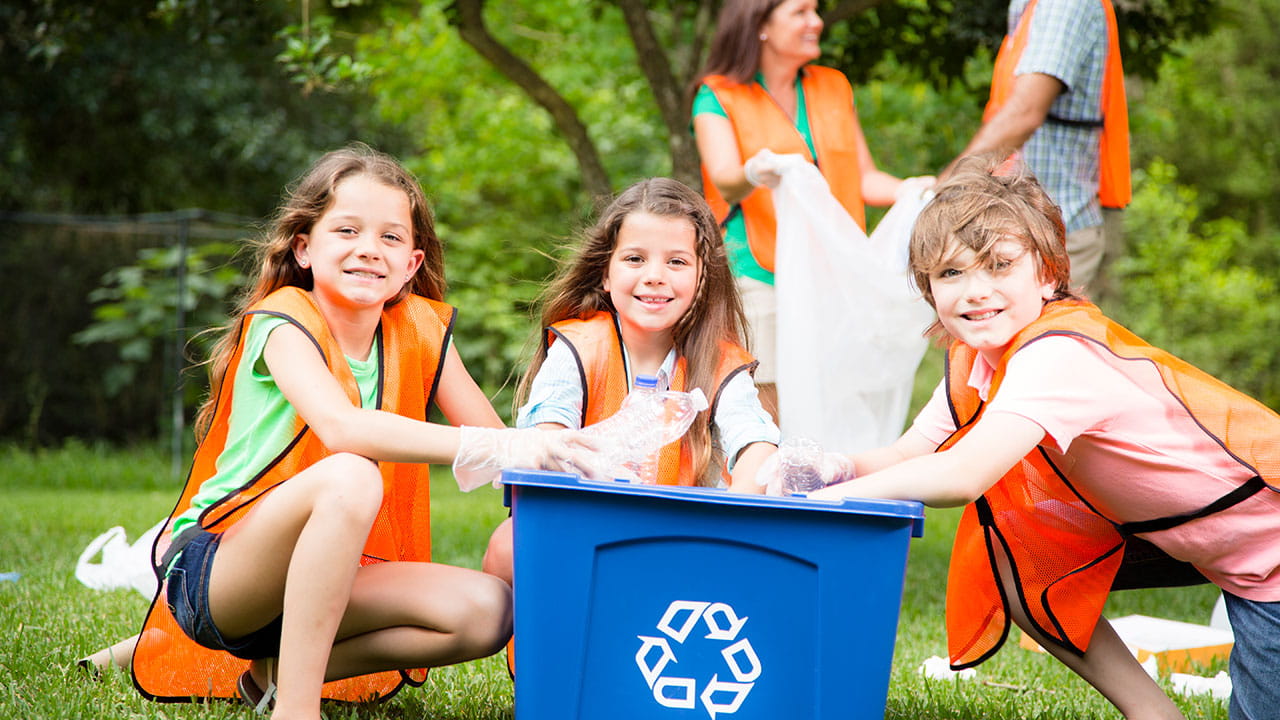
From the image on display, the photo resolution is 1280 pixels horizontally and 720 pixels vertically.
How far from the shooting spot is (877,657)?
1650 millimetres

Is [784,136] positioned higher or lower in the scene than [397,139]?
lower

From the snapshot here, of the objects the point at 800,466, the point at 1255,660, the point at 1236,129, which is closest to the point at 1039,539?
the point at 1255,660

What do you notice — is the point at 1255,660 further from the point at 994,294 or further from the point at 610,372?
the point at 610,372

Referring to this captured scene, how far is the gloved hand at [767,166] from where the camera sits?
3340 mm

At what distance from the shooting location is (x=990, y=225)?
6.82ft

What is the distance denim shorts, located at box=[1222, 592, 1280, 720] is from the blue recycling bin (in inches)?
33.2

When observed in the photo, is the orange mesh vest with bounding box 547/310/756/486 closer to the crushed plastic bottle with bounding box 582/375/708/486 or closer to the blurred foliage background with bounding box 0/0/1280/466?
the crushed plastic bottle with bounding box 582/375/708/486

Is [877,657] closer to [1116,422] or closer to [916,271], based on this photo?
[1116,422]

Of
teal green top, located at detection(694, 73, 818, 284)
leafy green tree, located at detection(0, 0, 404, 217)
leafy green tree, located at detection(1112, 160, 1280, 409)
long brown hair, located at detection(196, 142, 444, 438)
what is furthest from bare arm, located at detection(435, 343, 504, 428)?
leafy green tree, located at detection(1112, 160, 1280, 409)

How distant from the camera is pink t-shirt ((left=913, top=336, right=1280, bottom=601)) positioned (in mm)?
1933

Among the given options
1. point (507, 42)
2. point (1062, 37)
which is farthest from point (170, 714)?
point (507, 42)

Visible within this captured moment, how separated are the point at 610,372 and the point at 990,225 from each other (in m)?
0.84

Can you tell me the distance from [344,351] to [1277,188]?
19.7 metres

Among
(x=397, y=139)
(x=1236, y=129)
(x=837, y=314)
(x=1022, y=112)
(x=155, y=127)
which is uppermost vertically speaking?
(x=1236, y=129)
